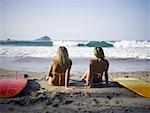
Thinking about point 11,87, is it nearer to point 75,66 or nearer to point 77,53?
point 75,66

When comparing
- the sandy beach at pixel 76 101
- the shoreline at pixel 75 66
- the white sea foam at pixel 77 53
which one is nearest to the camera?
the sandy beach at pixel 76 101

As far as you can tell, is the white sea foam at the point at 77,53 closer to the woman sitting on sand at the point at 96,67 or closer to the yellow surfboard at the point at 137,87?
the yellow surfboard at the point at 137,87

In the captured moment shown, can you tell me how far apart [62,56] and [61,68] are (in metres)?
0.19

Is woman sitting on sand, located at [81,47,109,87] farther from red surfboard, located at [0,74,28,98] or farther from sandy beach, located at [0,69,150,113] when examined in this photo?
red surfboard, located at [0,74,28,98]

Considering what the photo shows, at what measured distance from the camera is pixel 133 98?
12.0ft

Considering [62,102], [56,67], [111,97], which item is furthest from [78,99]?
[56,67]

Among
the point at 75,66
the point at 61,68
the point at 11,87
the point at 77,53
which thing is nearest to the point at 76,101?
the point at 61,68

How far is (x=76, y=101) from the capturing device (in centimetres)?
348

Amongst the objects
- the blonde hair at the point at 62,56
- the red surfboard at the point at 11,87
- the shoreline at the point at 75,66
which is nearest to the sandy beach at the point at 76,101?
the red surfboard at the point at 11,87

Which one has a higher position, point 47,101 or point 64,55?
point 64,55

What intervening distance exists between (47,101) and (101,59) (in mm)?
1097

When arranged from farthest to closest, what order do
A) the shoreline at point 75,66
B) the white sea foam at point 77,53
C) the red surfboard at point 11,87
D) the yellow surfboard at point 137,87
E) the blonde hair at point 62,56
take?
the white sea foam at point 77,53 → the shoreline at point 75,66 → the blonde hair at point 62,56 → the yellow surfboard at point 137,87 → the red surfboard at point 11,87

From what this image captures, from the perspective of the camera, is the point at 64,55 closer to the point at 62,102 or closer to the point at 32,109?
the point at 62,102

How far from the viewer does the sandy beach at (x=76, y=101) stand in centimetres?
319
